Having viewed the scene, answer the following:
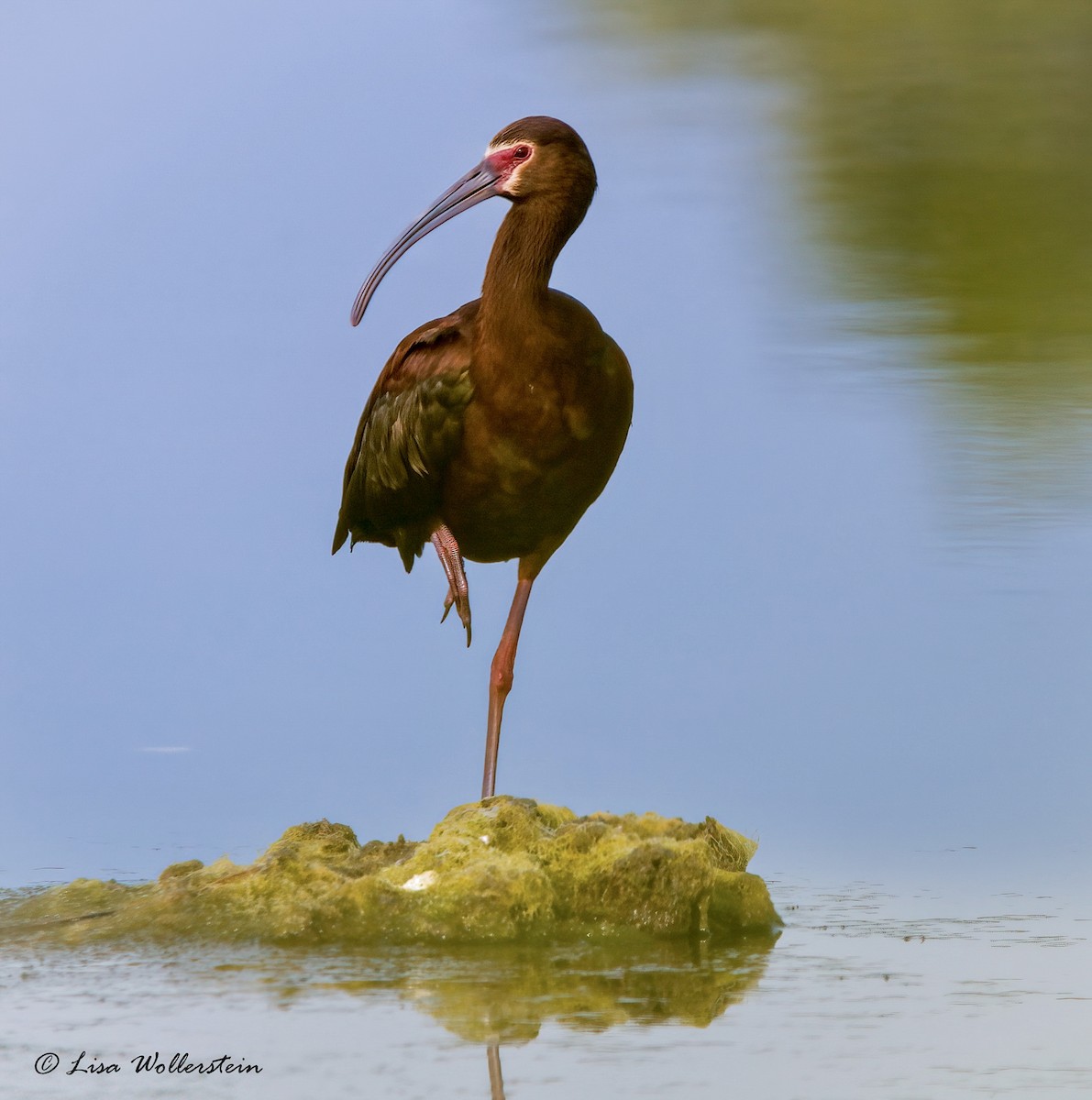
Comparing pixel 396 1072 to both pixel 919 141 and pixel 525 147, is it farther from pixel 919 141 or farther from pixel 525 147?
pixel 919 141

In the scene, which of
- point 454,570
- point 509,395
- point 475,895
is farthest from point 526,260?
point 475,895

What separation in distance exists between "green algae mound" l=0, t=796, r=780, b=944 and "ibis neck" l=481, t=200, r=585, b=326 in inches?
63.4

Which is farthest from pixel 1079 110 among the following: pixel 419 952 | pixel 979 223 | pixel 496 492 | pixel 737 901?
pixel 419 952

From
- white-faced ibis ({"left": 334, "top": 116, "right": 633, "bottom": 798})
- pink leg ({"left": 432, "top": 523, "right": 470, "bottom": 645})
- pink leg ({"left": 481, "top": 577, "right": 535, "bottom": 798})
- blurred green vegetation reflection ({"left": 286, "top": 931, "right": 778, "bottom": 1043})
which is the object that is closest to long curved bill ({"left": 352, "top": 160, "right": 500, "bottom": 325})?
white-faced ibis ({"left": 334, "top": 116, "right": 633, "bottom": 798})

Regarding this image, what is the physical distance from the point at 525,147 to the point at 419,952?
2607mm

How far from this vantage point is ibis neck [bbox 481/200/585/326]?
509 centimetres

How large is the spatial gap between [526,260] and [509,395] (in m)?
0.45

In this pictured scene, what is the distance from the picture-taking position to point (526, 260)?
511 centimetres

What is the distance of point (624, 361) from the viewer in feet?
18.0

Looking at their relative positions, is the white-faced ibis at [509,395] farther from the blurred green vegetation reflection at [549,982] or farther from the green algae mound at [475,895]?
the blurred green vegetation reflection at [549,982]

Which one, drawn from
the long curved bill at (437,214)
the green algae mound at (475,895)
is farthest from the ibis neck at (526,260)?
the green algae mound at (475,895)

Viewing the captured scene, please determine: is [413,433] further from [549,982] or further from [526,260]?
[549,982]
